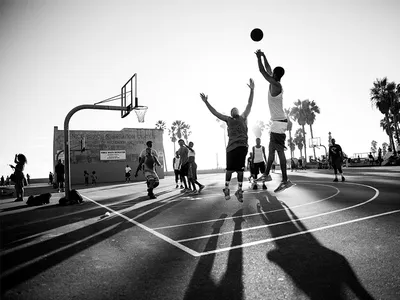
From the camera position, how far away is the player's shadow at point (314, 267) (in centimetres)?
211

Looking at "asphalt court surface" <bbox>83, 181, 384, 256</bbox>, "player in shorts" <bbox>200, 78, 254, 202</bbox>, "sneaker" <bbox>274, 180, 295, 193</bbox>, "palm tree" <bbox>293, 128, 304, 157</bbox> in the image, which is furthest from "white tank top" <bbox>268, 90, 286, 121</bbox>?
"palm tree" <bbox>293, 128, 304, 157</bbox>

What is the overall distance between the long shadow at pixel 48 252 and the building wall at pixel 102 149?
30333 mm

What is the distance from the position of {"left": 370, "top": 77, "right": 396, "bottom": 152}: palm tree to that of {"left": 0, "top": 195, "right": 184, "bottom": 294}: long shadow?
1957 inches

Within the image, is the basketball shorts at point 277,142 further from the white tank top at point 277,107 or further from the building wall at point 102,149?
the building wall at point 102,149

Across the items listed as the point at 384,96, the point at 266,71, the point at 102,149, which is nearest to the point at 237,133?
the point at 266,71

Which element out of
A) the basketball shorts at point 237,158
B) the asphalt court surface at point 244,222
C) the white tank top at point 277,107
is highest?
the white tank top at point 277,107

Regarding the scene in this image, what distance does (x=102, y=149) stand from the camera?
3794 cm

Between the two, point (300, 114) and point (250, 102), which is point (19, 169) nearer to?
point (250, 102)

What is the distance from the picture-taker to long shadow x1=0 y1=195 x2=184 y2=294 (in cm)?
273

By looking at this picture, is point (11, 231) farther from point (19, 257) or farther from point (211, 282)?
point (211, 282)

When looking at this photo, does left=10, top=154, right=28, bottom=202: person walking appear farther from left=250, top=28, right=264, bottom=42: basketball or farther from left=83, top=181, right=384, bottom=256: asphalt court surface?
left=250, top=28, right=264, bottom=42: basketball

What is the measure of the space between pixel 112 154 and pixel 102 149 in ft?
5.16

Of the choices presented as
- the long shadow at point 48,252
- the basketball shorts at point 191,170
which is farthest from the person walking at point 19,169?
the long shadow at point 48,252

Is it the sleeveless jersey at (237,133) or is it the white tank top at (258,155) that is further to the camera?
the white tank top at (258,155)
